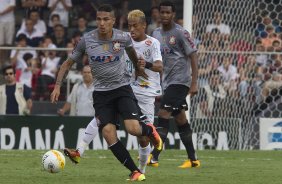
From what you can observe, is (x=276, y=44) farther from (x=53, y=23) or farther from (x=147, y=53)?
(x=147, y=53)

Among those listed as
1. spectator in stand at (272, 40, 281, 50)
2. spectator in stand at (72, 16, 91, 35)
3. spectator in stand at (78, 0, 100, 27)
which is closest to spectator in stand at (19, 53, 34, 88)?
spectator in stand at (72, 16, 91, 35)

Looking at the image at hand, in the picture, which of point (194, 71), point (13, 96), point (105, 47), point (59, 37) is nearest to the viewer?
point (105, 47)

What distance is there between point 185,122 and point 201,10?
17.4 ft

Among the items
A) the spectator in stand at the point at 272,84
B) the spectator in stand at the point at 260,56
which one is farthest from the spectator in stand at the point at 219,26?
the spectator in stand at the point at 272,84

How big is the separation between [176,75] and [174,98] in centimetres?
33

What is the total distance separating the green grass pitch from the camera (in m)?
9.90

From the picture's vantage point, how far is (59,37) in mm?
19844

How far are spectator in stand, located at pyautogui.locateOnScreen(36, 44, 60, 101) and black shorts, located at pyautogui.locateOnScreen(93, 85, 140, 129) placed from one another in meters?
8.01

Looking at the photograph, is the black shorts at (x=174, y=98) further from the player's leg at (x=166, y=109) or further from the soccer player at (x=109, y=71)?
the soccer player at (x=109, y=71)

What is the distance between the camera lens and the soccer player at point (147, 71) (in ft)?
36.0

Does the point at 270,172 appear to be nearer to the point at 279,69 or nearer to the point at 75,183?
the point at 75,183

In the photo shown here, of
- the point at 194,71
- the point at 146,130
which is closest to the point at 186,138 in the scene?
the point at 194,71

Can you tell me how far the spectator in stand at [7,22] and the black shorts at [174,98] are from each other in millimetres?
8316

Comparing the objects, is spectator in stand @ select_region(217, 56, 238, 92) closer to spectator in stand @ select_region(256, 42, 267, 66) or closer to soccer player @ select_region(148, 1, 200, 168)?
spectator in stand @ select_region(256, 42, 267, 66)
